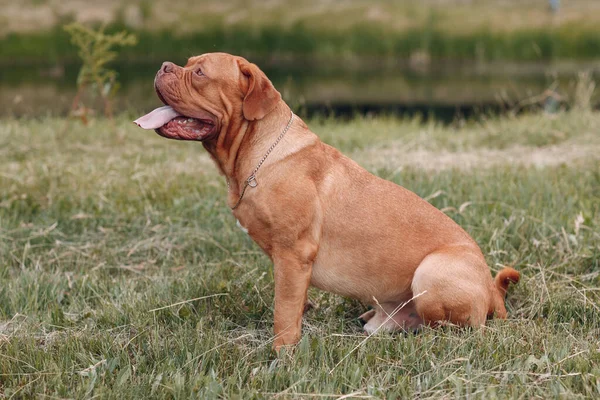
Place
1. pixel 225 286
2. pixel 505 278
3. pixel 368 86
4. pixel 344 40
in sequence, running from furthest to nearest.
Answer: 1. pixel 344 40
2. pixel 368 86
3. pixel 225 286
4. pixel 505 278

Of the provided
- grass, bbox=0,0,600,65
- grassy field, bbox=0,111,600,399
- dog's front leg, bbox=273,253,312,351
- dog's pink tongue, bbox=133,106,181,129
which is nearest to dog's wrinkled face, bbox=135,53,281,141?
dog's pink tongue, bbox=133,106,181,129

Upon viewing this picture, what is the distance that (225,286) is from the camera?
4.57m

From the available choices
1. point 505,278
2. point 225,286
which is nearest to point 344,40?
point 225,286

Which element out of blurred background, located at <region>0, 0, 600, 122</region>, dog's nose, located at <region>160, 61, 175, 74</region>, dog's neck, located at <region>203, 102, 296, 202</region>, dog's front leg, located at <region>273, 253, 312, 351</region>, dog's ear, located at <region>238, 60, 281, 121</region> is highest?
dog's nose, located at <region>160, 61, 175, 74</region>

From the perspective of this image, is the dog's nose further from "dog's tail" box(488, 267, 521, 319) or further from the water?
the water

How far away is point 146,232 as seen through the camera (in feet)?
19.2

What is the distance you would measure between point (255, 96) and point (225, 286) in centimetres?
135

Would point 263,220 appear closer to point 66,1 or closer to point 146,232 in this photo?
point 146,232

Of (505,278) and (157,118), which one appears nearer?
(157,118)

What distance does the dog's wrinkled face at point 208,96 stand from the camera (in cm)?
382

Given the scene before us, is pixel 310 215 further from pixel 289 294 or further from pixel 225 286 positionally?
pixel 225 286

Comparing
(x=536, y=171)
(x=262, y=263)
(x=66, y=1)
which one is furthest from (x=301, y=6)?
(x=262, y=263)

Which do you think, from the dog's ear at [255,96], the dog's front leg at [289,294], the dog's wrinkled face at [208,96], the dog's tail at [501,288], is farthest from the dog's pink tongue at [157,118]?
the dog's tail at [501,288]

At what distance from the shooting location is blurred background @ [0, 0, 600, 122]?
1888cm
